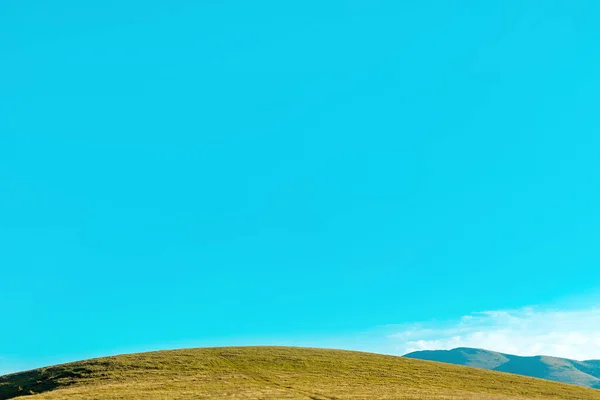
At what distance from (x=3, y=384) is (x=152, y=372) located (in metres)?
26.8

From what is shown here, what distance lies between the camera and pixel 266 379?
206 ft

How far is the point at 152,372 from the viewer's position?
6619 centimetres

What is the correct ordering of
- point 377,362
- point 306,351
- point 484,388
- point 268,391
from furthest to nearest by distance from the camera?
point 306,351 → point 377,362 → point 484,388 → point 268,391

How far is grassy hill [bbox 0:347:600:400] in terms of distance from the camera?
52500 mm

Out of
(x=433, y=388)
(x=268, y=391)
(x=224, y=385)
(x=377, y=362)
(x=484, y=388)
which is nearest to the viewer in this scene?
(x=268, y=391)

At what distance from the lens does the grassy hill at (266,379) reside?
5250cm

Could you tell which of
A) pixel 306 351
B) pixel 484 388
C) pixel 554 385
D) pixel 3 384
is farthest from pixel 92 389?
pixel 554 385

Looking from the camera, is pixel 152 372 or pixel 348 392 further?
pixel 152 372

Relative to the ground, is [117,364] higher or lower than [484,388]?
higher

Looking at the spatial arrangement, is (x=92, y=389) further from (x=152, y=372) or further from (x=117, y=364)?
(x=117, y=364)

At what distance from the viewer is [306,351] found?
88.0 meters

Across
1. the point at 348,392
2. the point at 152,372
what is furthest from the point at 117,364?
the point at 348,392

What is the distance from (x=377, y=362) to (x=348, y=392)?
27710 mm

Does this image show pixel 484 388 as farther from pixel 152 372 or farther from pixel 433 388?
pixel 152 372
